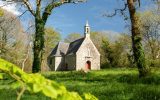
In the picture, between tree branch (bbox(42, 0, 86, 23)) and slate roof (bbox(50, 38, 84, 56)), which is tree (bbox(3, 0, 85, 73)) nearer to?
tree branch (bbox(42, 0, 86, 23))

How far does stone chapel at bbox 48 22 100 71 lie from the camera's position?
311ft

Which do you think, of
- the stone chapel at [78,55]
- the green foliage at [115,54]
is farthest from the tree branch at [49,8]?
the stone chapel at [78,55]

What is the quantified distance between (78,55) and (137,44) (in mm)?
69934

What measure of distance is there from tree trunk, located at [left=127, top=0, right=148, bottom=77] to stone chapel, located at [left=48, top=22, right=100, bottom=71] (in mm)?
65953

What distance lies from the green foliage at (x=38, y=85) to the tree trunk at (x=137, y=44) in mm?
22594

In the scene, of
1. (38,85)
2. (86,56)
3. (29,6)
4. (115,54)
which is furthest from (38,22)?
(86,56)

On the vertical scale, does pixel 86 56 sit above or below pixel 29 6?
below

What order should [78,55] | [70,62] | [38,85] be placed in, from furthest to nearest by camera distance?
[70,62] → [78,55] → [38,85]

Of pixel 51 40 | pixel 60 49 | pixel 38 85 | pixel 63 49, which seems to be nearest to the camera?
pixel 38 85

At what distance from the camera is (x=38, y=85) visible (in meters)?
1.50

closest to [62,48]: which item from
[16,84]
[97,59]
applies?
[97,59]

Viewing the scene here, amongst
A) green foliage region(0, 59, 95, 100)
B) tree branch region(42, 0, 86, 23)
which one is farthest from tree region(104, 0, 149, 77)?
green foliage region(0, 59, 95, 100)

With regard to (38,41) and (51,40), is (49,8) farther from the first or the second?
(51,40)

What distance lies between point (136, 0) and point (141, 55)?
3.97 metres
